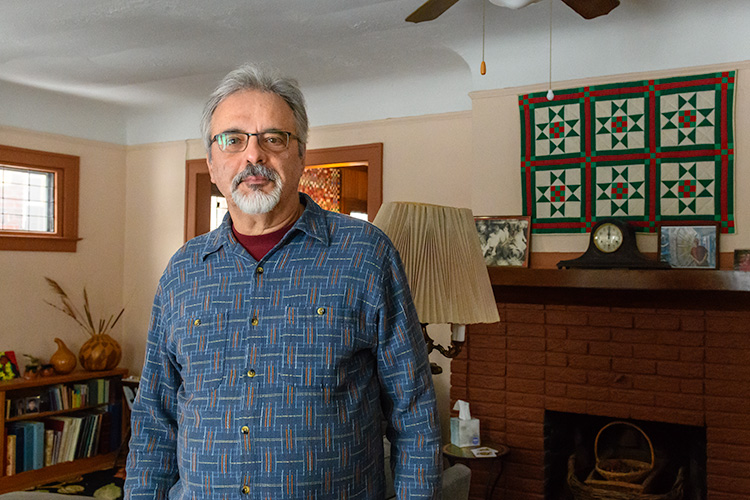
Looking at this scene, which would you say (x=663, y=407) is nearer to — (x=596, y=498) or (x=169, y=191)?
(x=596, y=498)

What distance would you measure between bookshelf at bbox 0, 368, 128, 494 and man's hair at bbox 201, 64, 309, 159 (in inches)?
154

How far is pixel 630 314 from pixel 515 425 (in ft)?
2.92

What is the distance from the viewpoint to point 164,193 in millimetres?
5754

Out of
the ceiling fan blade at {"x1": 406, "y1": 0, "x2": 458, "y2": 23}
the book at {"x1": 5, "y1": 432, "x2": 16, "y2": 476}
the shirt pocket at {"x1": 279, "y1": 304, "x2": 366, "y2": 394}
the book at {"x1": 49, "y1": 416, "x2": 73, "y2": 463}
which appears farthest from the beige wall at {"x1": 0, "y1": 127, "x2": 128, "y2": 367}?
the shirt pocket at {"x1": 279, "y1": 304, "x2": 366, "y2": 394}

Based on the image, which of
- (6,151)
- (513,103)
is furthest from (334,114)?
(6,151)

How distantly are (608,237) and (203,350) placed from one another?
2.53 metres

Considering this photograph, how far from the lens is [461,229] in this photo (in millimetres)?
2031

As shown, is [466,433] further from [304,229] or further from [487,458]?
[304,229]

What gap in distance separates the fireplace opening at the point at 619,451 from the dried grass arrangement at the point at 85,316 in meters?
3.52

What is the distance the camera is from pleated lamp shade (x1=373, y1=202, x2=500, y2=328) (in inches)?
76.4

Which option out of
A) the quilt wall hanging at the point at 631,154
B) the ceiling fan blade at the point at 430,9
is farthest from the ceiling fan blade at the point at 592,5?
the quilt wall hanging at the point at 631,154

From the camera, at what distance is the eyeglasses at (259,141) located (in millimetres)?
1454

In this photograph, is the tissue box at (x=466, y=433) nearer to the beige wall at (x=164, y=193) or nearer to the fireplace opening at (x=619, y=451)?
the fireplace opening at (x=619, y=451)

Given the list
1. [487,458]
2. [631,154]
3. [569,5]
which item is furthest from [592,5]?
[487,458]
